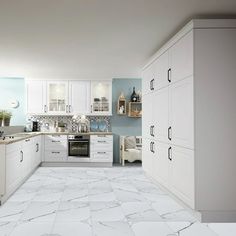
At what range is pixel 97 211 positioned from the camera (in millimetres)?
3807

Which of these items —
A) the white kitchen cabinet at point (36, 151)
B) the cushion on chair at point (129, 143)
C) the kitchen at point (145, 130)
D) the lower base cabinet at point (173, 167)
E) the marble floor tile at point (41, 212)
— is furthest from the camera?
the cushion on chair at point (129, 143)

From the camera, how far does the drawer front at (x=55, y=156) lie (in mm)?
7824

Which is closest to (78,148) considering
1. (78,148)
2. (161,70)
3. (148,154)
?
(78,148)

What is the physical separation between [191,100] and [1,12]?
7.82 feet

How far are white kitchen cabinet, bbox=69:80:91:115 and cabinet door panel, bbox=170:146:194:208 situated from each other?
426 cm

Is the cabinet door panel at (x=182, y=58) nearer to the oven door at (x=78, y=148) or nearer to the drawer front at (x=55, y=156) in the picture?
the oven door at (x=78, y=148)

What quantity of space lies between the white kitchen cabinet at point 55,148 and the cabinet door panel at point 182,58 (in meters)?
4.35

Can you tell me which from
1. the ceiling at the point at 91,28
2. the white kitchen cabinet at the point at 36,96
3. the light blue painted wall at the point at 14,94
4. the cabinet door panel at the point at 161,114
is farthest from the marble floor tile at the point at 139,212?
the light blue painted wall at the point at 14,94

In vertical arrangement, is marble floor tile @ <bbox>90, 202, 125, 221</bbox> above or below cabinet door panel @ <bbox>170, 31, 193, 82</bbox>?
below

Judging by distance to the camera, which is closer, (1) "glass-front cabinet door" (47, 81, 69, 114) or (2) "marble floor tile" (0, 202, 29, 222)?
(2) "marble floor tile" (0, 202, 29, 222)

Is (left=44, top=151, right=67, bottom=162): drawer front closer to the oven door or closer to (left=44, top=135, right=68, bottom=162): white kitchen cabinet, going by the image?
(left=44, top=135, right=68, bottom=162): white kitchen cabinet

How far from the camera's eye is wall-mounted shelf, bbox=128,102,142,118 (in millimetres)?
8288

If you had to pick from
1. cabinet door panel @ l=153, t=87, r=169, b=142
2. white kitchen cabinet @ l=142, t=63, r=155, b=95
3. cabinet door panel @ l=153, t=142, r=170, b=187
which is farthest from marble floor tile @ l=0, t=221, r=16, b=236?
white kitchen cabinet @ l=142, t=63, r=155, b=95

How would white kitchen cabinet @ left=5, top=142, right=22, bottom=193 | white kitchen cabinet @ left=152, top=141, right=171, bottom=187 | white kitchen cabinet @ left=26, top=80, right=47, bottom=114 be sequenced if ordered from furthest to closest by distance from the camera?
white kitchen cabinet @ left=26, top=80, right=47, bottom=114
white kitchen cabinet @ left=152, top=141, right=171, bottom=187
white kitchen cabinet @ left=5, top=142, right=22, bottom=193
